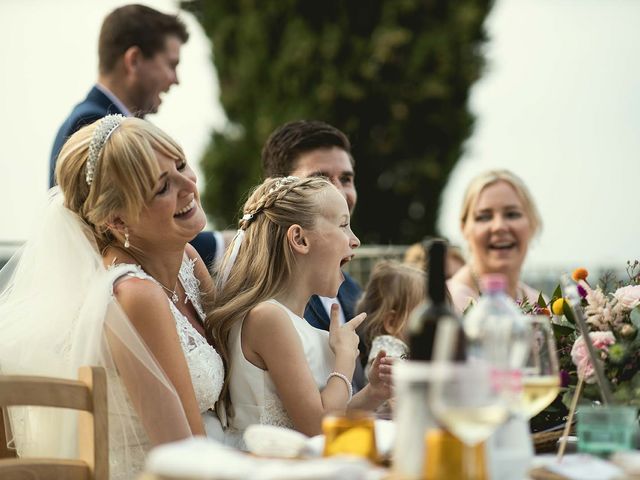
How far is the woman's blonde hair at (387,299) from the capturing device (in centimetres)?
429

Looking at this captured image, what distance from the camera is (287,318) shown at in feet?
10.3

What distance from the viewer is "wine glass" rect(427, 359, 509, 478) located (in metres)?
1.57

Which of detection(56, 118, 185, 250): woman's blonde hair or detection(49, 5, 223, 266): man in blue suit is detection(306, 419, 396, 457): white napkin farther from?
detection(49, 5, 223, 266): man in blue suit

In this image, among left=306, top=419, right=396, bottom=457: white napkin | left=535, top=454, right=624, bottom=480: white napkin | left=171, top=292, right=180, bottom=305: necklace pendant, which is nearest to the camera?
left=535, top=454, right=624, bottom=480: white napkin

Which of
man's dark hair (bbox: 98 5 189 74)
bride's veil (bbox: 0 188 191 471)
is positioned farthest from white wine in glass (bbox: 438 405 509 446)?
man's dark hair (bbox: 98 5 189 74)

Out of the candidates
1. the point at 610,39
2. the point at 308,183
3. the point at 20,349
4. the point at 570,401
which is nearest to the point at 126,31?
the point at 308,183

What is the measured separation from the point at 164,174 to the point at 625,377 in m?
1.48

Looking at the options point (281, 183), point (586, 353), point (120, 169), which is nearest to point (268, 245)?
point (281, 183)

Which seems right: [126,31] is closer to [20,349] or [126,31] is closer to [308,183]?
[308,183]

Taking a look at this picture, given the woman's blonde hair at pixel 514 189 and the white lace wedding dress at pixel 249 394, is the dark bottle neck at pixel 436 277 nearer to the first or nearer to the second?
the white lace wedding dress at pixel 249 394

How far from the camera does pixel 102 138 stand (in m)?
2.97

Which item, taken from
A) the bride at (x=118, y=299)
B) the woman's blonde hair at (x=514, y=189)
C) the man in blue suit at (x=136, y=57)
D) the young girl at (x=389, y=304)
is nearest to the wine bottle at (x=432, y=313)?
the bride at (x=118, y=299)

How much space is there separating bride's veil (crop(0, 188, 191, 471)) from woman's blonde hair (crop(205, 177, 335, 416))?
0.47m

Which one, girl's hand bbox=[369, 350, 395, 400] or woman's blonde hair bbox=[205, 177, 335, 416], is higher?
woman's blonde hair bbox=[205, 177, 335, 416]
